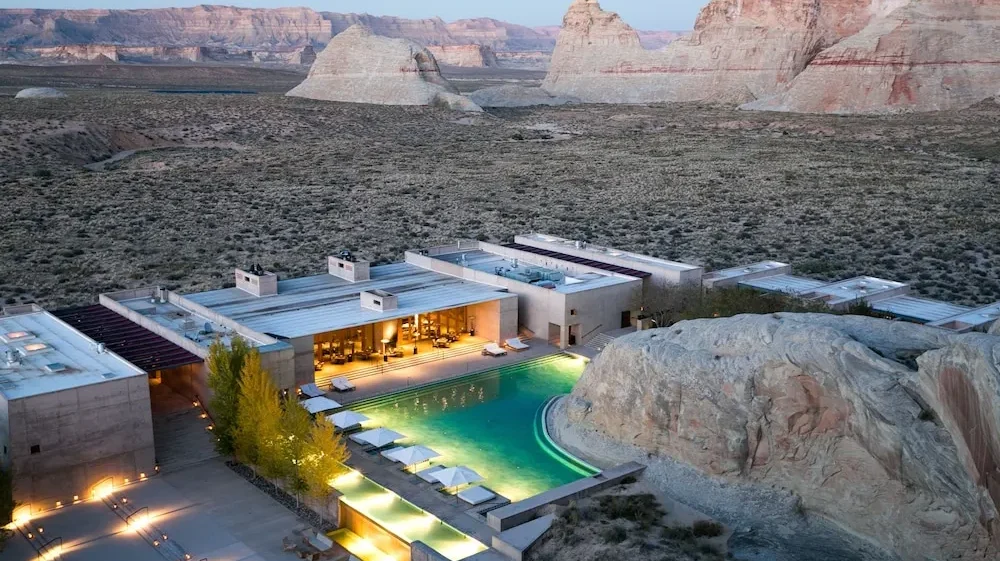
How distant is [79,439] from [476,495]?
10.6 m

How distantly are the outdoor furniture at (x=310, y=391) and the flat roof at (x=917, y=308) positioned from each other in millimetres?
21241

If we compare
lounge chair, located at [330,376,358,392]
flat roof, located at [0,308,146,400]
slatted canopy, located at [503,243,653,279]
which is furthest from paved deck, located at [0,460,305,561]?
slatted canopy, located at [503,243,653,279]

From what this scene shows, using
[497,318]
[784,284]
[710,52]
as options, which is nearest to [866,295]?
[784,284]

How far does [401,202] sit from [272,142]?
135 feet

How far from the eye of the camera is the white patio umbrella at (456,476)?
78.6ft

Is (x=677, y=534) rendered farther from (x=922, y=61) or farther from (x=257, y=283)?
(x=922, y=61)

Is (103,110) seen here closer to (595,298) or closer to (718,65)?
(595,298)

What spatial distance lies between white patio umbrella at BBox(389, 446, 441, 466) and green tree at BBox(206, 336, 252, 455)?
15.0 ft

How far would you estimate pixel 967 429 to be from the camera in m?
16.0

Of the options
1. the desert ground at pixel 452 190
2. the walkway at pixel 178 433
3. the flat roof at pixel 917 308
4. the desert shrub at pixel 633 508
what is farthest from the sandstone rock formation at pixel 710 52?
the desert shrub at pixel 633 508

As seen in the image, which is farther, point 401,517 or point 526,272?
point 526,272

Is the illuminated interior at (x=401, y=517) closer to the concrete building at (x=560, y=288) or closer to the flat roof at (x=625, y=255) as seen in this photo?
the concrete building at (x=560, y=288)

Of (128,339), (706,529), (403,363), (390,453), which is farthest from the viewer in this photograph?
(403,363)

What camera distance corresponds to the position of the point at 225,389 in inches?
1021
